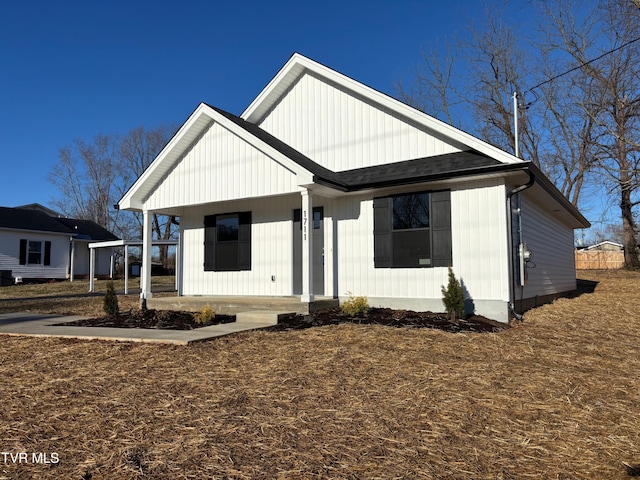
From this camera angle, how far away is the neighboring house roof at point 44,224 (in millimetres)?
24453

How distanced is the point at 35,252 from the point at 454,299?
2564cm

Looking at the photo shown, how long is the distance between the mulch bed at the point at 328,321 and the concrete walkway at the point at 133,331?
1.39 ft

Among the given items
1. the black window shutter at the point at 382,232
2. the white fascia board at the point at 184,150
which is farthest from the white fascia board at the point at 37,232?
the black window shutter at the point at 382,232

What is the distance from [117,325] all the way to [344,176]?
5.61 meters

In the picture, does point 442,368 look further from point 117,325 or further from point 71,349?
point 117,325

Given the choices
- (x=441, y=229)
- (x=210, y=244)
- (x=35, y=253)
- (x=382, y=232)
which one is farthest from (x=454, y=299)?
(x=35, y=253)

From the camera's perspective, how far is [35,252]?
2519 centimetres

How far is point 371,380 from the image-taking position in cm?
443

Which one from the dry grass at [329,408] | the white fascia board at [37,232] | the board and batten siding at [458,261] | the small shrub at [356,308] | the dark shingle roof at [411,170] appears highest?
the white fascia board at [37,232]

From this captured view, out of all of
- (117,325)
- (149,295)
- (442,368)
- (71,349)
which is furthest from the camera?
(149,295)

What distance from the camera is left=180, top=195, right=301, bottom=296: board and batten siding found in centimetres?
1049

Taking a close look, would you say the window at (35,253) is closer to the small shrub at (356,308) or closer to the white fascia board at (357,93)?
the white fascia board at (357,93)

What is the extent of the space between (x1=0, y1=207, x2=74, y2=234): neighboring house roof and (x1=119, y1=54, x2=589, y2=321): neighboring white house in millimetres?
17416

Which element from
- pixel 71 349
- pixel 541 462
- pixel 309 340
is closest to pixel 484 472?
pixel 541 462
